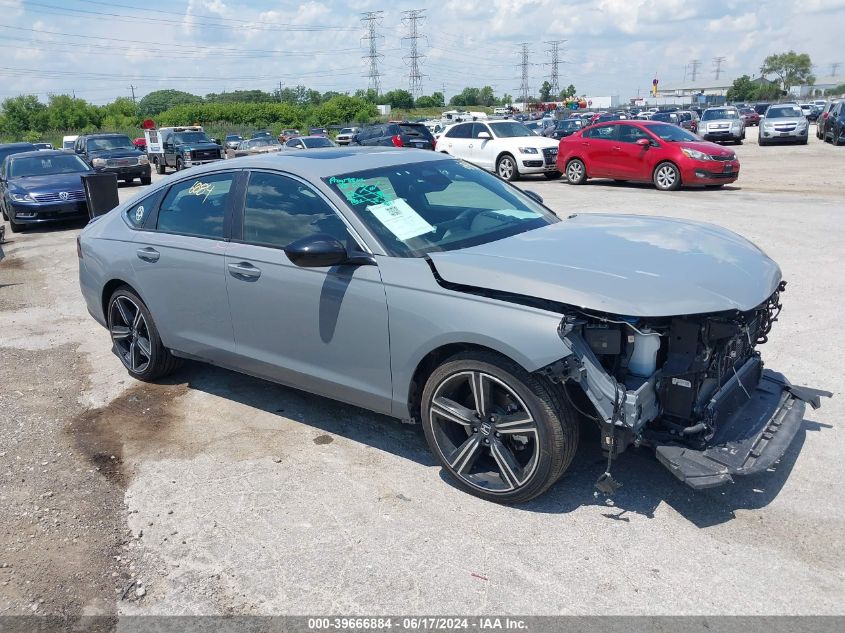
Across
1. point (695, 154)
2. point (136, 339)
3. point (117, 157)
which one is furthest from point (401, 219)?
point (117, 157)

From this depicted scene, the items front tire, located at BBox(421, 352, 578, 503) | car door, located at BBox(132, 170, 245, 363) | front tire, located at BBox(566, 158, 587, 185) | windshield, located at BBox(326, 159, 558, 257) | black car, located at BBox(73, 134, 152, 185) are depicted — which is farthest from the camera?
black car, located at BBox(73, 134, 152, 185)

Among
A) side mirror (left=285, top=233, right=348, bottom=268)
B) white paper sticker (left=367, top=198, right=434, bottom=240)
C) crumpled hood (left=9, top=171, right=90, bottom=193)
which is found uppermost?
white paper sticker (left=367, top=198, right=434, bottom=240)

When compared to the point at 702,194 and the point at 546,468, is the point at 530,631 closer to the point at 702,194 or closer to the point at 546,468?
the point at 546,468

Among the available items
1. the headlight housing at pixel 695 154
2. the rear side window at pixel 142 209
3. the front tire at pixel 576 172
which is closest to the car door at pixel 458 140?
the front tire at pixel 576 172

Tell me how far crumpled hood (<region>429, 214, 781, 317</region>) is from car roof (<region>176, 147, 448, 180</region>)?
1.01 m

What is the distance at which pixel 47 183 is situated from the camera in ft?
49.5

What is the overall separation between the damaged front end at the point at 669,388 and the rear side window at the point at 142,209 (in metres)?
3.44

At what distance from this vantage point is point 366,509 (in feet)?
12.6

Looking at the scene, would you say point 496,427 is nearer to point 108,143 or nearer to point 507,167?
point 507,167

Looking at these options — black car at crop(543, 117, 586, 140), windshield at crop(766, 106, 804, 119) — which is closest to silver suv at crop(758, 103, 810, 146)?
windshield at crop(766, 106, 804, 119)

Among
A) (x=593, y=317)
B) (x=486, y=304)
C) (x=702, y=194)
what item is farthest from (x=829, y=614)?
(x=702, y=194)

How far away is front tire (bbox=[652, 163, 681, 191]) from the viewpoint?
16.7 meters

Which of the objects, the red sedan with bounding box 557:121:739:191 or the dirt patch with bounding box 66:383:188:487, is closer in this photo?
the dirt patch with bounding box 66:383:188:487

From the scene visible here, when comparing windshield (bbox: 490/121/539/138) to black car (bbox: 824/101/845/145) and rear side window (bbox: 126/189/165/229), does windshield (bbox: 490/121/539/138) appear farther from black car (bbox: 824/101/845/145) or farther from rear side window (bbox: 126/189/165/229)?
rear side window (bbox: 126/189/165/229)
